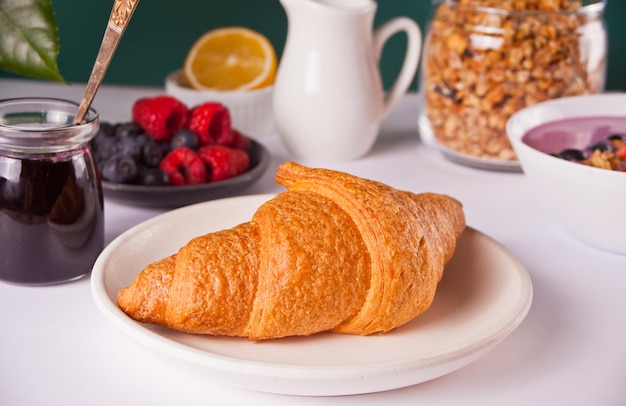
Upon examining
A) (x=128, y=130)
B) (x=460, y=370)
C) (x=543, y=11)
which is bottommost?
(x=460, y=370)

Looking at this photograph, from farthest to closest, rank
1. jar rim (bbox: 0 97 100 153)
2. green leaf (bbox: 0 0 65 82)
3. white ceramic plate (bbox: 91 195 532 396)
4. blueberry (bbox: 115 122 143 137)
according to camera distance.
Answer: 1. blueberry (bbox: 115 122 143 137)
2. green leaf (bbox: 0 0 65 82)
3. jar rim (bbox: 0 97 100 153)
4. white ceramic plate (bbox: 91 195 532 396)

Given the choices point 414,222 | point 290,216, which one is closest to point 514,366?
point 414,222

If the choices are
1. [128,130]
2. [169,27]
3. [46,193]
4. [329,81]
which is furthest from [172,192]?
[169,27]

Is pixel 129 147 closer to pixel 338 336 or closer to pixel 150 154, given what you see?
pixel 150 154

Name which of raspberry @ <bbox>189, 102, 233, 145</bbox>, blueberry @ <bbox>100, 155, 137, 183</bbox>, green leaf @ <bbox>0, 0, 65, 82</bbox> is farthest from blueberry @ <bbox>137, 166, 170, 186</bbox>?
green leaf @ <bbox>0, 0, 65, 82</bbox>

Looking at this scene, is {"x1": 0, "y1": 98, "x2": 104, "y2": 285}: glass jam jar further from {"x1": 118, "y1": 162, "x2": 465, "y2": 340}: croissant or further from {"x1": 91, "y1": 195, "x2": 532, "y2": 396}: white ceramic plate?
{"x1": 118, "y1": 162, "x2": 465, "y2": 340}: croissant

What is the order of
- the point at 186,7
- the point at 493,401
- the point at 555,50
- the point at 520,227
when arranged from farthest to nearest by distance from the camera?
1. the point at 186,7
2. the point at 555,50
3. the point at 520,227
4. the point at 493,401

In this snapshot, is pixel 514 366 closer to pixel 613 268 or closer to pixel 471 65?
pixel 613 268
